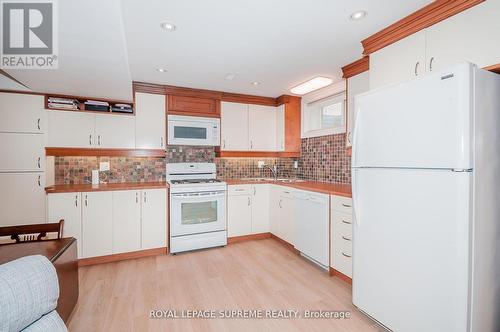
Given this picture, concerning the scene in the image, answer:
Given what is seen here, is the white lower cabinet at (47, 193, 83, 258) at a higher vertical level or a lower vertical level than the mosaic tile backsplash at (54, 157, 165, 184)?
lower

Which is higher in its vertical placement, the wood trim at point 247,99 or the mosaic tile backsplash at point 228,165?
the wood trim at point 247,99

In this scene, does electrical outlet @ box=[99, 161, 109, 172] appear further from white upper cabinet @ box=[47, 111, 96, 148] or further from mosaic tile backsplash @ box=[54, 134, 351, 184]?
white upper cabinet @ box=[47, 111, 96, 148]

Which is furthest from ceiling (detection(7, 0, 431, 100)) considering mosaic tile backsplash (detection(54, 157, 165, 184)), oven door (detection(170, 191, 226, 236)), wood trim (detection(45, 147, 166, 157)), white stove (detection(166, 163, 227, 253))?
oven door (detection(170, 191, 226, 236))

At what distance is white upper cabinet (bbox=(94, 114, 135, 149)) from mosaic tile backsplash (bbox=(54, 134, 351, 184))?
11.5 inches

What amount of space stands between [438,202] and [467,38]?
1046mm

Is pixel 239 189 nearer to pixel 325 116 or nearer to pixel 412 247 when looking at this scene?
pixel 325 116

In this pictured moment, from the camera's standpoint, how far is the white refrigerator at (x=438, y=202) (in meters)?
1.22

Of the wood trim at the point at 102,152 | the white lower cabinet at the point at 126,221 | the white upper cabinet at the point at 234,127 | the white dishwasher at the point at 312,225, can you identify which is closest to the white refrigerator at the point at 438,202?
the white dishwasher at the point at 312,225

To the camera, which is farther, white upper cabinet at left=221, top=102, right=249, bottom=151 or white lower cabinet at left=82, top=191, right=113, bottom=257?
white upper cabinet at left=221, top=102, right=249, bottom=151

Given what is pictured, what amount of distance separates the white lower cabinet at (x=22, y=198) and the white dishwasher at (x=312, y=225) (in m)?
3.11

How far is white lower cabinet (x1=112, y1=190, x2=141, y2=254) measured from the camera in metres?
2.94

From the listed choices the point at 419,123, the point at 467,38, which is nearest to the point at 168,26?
the point at 419,123

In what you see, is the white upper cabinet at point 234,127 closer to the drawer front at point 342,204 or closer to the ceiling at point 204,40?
the ceiling at point 204,40

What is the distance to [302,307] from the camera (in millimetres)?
2018
